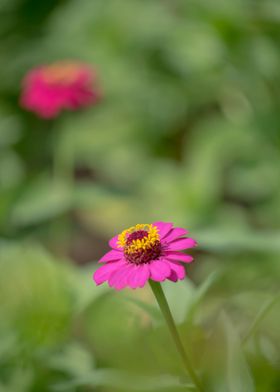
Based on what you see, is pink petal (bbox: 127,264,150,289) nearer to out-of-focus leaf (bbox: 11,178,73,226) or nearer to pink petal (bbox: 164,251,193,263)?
pink petal (bbox: 164,251,193,263)

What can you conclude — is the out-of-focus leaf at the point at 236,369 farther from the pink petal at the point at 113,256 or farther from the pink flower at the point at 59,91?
the pink flower at the point at 59,91

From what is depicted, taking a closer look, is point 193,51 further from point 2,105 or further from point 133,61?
point 2,105

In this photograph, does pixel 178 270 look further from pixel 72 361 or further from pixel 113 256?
pixel 72 361

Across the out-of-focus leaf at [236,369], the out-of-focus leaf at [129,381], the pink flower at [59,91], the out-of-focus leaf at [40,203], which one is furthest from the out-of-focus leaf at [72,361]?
the pink flower at [59,91]

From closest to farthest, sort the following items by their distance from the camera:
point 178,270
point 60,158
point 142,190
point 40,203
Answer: point 178,270 → point 40,203 → point 142,190 → point 60,158

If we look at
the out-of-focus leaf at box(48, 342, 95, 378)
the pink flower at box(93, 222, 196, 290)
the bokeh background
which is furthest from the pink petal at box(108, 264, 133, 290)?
the out-of-focus leaf at box(48, 342, 95, 378)

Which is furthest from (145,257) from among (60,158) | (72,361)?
(60,158)
